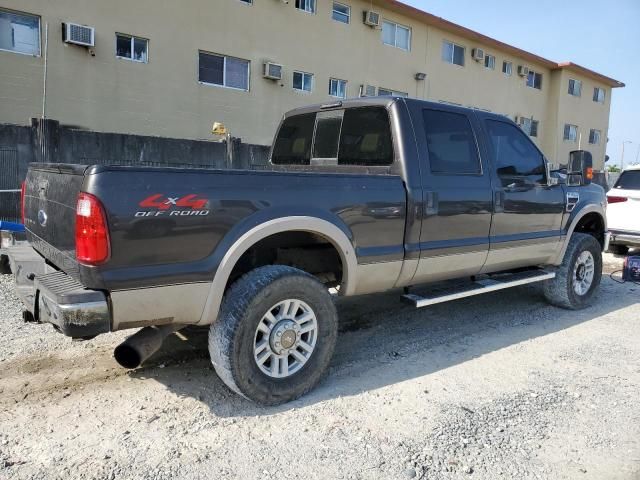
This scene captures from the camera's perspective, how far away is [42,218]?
11.2 feet

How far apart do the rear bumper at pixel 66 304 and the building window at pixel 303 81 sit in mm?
13743

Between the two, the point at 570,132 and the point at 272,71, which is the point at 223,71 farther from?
the point at 570,132

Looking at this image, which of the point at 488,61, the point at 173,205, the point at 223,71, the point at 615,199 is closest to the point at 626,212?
the point at 615,199

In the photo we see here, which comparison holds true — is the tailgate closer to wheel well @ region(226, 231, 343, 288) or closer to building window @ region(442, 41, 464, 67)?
wheel well @ region(226, 231, 343, 288)

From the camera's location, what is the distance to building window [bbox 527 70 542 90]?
1014 inches

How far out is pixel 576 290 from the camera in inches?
231

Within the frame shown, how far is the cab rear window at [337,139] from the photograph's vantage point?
13.7 ft

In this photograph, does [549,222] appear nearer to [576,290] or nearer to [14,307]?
[576,290]

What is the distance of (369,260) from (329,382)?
0.92 meters

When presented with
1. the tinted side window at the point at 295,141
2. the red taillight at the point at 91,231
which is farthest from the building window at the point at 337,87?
the red taillight at the point at 91,231

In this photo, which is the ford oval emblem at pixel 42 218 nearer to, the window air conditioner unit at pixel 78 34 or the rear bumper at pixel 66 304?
the rear bumper at pixel 66 304

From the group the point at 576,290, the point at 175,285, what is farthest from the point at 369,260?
the point at 576,290

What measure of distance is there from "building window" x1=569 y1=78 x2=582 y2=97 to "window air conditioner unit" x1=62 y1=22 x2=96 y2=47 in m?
24.7

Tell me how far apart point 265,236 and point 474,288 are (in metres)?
2.31
